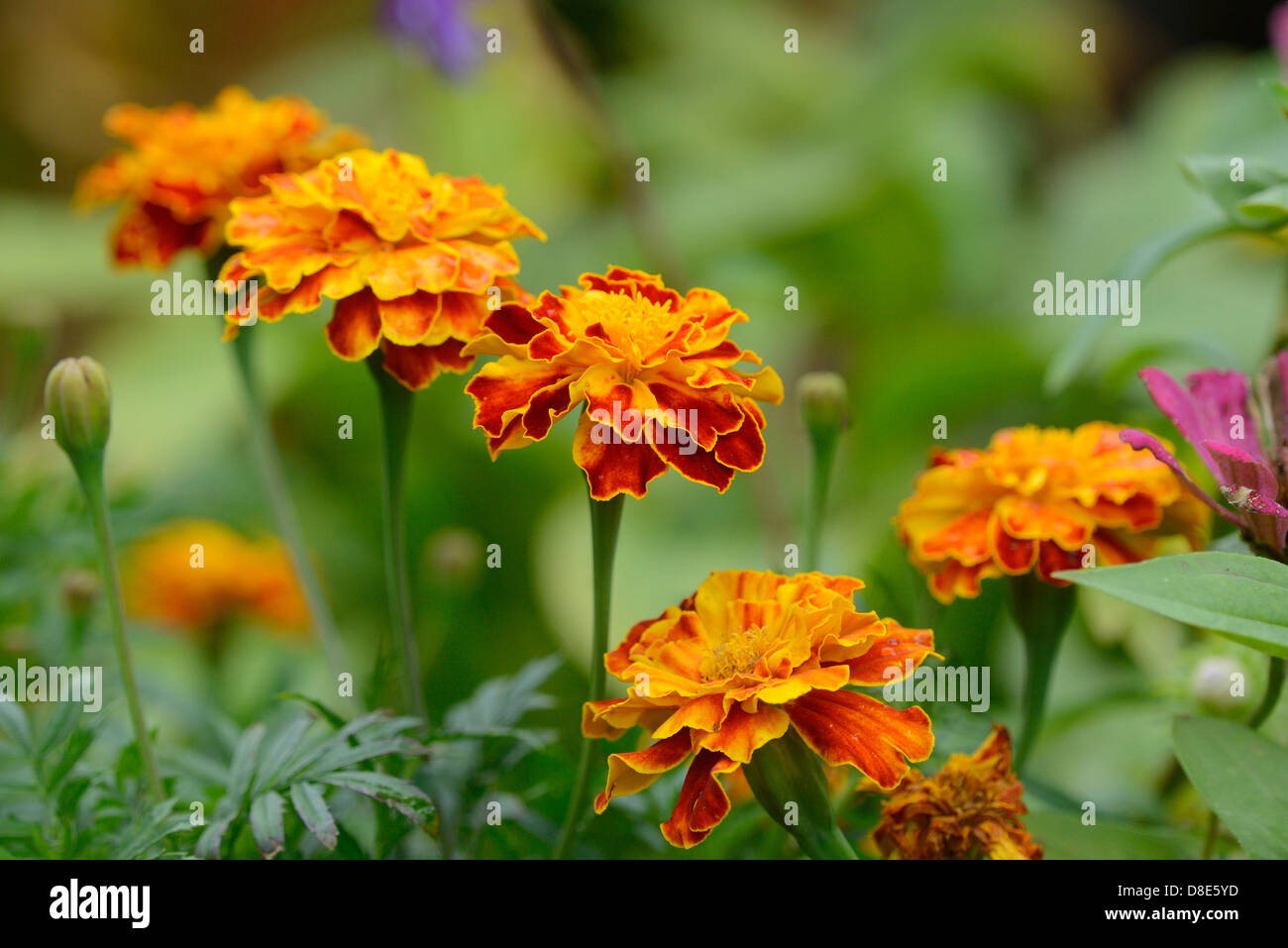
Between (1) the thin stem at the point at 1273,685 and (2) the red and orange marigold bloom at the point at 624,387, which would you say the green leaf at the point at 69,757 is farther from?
(1) the thin stem at the point at 1273,685

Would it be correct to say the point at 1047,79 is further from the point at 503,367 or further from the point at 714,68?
the point at 503,367

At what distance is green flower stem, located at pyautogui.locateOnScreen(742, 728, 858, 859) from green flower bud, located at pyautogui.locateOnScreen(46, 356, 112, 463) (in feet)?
0.68

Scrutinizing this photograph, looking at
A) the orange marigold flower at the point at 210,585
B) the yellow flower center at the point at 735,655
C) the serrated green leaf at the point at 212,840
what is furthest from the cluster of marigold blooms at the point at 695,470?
the orange marigold flower at the point at 210,585

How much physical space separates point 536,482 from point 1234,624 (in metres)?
0.90

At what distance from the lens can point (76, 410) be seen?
1.09 feet

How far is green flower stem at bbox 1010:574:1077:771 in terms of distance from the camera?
1.24ft

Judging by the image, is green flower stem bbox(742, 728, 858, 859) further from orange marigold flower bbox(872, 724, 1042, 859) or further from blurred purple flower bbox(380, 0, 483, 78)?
blurred purple flower bbox(380, 0, 483, 78)

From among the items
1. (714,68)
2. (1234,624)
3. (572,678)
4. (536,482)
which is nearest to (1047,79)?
(714,68)

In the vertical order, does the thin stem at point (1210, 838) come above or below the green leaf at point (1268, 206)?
Result: below

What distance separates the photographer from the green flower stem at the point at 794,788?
0.30 metres

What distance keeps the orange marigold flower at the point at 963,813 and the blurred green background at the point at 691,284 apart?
3 centimetres

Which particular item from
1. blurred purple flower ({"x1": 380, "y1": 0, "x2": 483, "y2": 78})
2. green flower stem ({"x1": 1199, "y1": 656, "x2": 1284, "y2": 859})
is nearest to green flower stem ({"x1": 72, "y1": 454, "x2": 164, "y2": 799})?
green flower stem ({"x1": 1199, "y1": 656, "x2": 1284, "y2": 859})

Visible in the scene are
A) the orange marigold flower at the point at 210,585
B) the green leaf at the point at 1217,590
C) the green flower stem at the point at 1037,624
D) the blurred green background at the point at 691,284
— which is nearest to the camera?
the green leaf at the point at 1217,590

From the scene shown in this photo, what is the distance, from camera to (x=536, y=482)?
1141 mm
